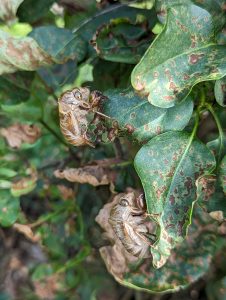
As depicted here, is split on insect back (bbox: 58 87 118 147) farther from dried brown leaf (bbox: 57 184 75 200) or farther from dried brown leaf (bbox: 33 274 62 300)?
dried brown leaf (bbox: 33 274 62 300)

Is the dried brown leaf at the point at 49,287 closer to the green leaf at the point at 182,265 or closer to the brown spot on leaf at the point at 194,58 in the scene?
the green leaf at the point at 182,265

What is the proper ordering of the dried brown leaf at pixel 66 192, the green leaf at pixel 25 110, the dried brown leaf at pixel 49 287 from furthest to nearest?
the dried brown leaf at pixel 49 287 → the dried brown leaf at pixel 66 192 → the green leaf at pixel 25 110

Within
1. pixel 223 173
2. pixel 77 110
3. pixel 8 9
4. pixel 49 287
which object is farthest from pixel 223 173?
pixel 49 287

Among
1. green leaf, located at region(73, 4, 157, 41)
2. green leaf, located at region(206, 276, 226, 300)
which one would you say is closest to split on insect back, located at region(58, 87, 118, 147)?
green leaf, located at region(73, 4, 157, 41)

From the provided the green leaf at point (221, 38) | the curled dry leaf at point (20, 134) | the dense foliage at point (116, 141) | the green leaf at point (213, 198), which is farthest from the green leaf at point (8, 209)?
the green leaf at point (221, 38)

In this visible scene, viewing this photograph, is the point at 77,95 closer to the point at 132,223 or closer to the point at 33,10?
the point at 132,223

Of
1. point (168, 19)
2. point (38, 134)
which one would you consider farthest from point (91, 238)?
point (168, 19)
